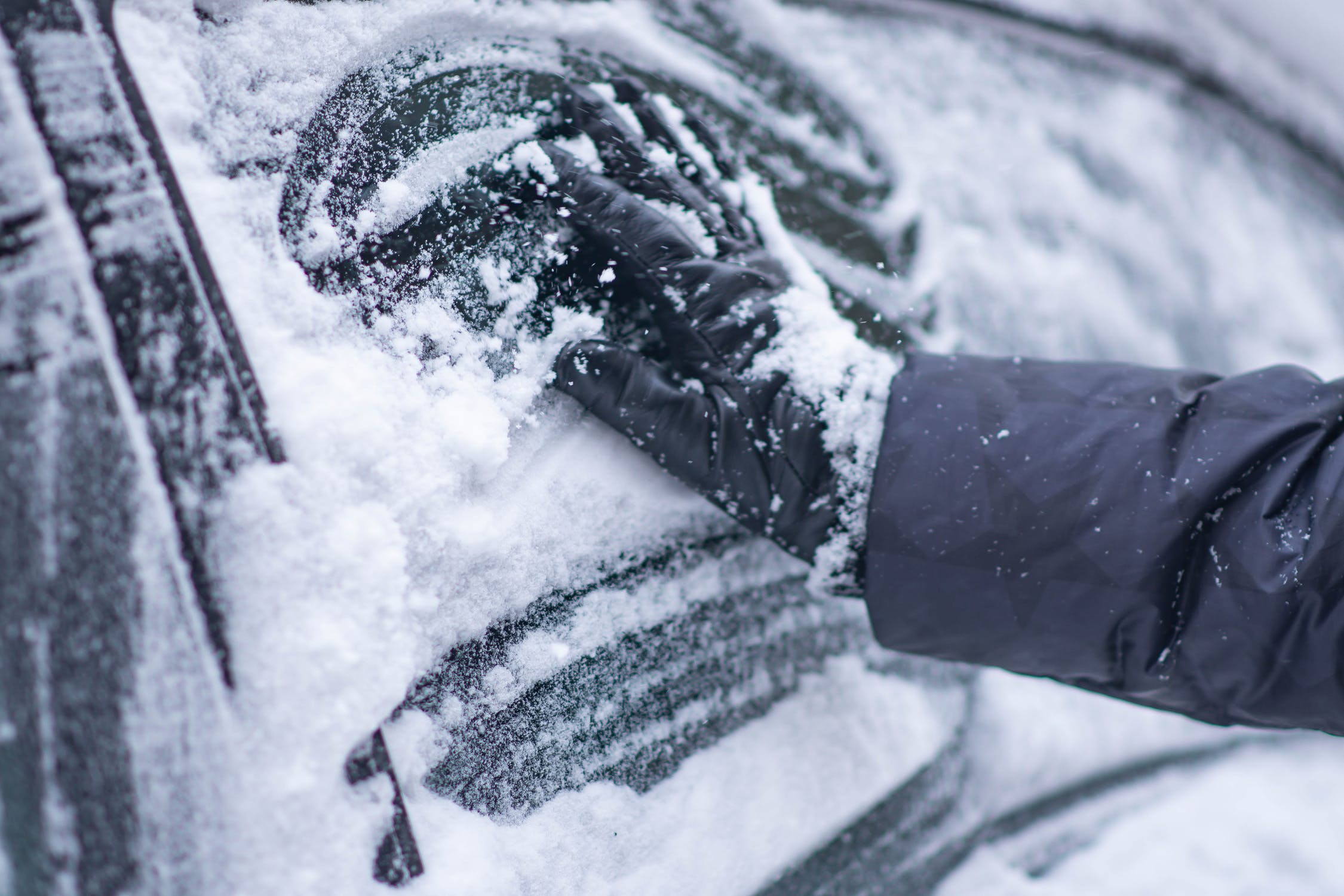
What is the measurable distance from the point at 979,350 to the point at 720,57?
0.77 meters

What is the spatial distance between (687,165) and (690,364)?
0.31 meters

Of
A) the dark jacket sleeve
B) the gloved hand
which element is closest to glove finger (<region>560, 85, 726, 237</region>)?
the gloved hand

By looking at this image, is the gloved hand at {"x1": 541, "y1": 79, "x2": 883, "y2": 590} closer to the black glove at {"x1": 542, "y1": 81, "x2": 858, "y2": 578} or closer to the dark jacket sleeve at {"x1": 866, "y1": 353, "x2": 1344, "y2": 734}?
the black glove at {"x1": 542, "y1": 81, "x2": 858, "y2": 578}

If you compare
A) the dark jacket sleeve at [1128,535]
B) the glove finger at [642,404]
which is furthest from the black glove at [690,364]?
the dark jacket sleeve at [1128,535]

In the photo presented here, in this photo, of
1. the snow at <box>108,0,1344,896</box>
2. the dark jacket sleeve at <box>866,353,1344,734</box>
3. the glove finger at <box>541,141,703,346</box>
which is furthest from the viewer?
the glove finger at <box>541,141,703,346</box>

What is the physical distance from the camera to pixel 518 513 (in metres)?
1.02

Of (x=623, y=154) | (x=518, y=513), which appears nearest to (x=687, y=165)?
(x=623, y=154)

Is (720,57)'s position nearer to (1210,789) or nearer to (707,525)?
(707,525)

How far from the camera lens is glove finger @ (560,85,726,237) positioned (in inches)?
43.5

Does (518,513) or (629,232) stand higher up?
(629,232)

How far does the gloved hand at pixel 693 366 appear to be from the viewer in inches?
41.0

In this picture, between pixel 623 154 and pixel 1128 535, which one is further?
pixel 623 154

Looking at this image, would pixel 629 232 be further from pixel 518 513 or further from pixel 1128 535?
pixel 1128 535

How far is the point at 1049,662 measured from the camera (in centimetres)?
105
